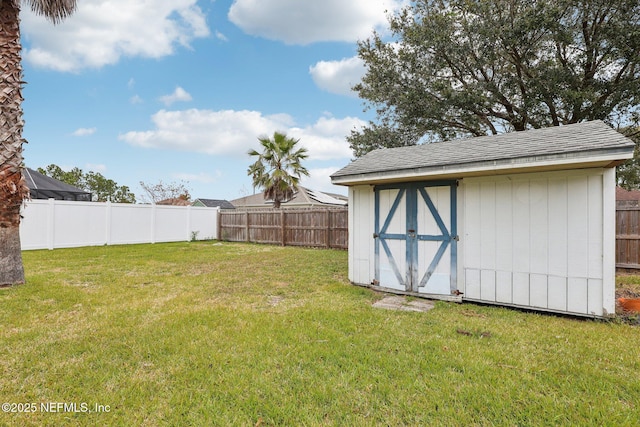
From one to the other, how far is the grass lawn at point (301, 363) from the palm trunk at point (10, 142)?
3.03ft

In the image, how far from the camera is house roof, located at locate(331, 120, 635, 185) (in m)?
3.58

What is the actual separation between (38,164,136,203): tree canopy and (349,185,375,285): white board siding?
28.0m

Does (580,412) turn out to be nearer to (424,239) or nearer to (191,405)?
(191,405)

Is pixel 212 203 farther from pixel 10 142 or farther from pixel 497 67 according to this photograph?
pixel 497 67

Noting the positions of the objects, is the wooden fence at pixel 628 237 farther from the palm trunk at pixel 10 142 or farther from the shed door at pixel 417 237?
the palm trunk at pixel 10 142

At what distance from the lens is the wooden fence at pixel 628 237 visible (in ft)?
23.0

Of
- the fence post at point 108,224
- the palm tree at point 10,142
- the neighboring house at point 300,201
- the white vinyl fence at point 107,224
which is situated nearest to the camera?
the palm tree at point 10,142

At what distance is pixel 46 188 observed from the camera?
13.1 meters

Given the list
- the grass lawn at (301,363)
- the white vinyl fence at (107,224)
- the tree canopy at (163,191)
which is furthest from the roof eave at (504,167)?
the tree canopy at (163,191)

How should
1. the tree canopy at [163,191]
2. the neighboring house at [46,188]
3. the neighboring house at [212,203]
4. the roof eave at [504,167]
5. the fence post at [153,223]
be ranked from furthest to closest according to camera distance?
1. the tree canopy at [163,191]
2. the neighboring house at [212,203]
3. the fence post at [153,223]
4. the neighboring house at [46,188]
5. the roof eave at [504,167]

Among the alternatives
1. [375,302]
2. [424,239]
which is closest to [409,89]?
[424,239]

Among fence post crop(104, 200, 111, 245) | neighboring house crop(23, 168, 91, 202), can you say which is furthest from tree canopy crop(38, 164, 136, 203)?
fence post crop(104, 200, 111, 245)

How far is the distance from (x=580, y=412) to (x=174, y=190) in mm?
30473

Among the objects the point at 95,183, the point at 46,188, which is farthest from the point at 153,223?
the point at 95,183
